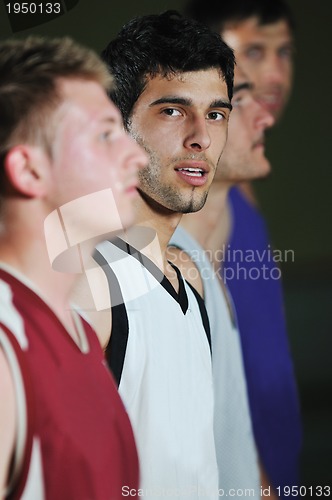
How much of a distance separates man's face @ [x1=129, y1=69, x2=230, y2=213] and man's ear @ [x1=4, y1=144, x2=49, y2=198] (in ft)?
0.88

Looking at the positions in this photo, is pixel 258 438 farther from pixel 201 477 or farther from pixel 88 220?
pixel 88 220

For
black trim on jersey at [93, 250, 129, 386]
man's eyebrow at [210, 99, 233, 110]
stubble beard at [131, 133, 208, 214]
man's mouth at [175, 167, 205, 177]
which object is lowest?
black trim on jersey at [93, 250, 129, 386]

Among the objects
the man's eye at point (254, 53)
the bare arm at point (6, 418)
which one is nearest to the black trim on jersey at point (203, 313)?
the man's eye at point (254, 53)

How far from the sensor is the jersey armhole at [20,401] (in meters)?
0.78

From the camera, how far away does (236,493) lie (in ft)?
4.18

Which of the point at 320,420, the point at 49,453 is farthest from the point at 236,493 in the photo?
the point at 49,453

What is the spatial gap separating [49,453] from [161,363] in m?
0.33

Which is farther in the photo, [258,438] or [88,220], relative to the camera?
[258,438]

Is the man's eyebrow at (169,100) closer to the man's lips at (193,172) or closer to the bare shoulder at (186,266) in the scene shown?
the man's lips at (193,172)

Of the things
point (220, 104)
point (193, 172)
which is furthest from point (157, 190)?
point (220, 104)

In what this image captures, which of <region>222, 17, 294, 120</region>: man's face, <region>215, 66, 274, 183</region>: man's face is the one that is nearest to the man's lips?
<region>215, 66, 274, 183</region>: man's face

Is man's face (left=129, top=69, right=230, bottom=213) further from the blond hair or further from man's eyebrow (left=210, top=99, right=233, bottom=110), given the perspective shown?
the blond hair

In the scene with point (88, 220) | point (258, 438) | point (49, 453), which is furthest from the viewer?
point (258, 438)

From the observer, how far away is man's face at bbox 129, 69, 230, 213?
3.77 ft
